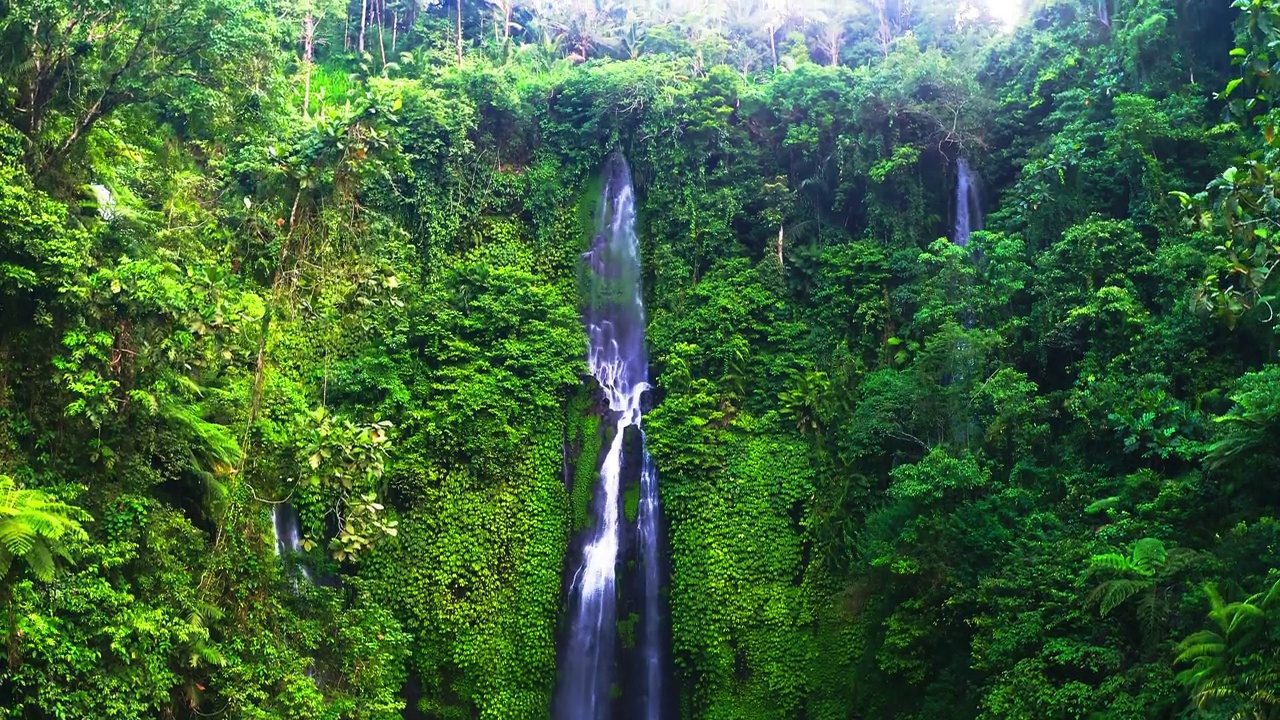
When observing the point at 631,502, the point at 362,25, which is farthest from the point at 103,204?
the point at 362,25

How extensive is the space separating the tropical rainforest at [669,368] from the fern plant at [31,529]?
0.04 metres

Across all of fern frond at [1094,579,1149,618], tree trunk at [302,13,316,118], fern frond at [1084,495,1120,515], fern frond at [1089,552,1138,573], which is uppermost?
tree trunk at [302,13,316,118]

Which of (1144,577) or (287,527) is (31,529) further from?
(1144,577)

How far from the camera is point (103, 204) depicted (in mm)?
8562

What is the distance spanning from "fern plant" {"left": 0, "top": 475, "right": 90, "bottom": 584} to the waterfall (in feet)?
45.1

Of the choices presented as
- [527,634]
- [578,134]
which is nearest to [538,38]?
[578,134]

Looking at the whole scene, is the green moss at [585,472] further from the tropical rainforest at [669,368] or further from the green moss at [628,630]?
the green moss at [628,630]

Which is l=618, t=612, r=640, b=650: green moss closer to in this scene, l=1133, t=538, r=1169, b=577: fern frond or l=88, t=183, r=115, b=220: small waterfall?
l=1133, t=538, r=1169, b=577: fern frond

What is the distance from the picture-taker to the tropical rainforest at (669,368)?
7.88m

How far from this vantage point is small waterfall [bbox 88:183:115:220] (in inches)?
335

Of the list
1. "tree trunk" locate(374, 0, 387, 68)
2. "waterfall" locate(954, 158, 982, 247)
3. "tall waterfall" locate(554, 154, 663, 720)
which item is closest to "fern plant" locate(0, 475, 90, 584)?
"tall waterfall" locate(554, 154, 663, 720)

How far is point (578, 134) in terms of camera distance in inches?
703

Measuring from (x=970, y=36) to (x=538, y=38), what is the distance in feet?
36.1

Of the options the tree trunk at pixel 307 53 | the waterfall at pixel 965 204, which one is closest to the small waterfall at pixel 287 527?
the tree trunk at pixel 307 53
